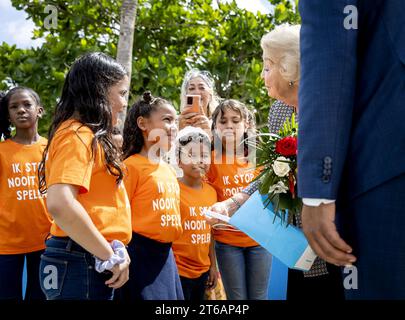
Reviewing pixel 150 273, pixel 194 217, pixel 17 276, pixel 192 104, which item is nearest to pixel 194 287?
pixel 194 217

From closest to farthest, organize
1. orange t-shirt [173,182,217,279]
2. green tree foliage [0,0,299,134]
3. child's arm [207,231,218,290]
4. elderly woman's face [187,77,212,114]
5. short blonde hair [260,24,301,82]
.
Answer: short blonde hair [260,24,301,82], orange t-shirt [173,182,217,279], child's arm [207,231,218,290], elderly woman's face [187,77,212,114], green tree foliage [0,0,299,134]

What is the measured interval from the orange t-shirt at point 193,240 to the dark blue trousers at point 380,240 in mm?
2646

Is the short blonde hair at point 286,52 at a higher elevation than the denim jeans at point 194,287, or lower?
higher

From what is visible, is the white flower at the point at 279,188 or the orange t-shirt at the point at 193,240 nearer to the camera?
the white flower at the point at 279,188

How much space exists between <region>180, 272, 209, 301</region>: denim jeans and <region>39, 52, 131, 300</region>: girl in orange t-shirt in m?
1.55

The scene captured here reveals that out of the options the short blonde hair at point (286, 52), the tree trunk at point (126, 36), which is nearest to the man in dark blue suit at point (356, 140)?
the short blonde hair at point (286, 52)

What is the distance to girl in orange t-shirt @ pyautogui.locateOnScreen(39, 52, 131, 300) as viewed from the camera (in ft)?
8.00

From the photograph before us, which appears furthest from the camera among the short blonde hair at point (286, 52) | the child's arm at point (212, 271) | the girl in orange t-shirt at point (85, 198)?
the child's arm at point (212, 271)

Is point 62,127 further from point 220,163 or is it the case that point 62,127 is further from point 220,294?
point 220,294

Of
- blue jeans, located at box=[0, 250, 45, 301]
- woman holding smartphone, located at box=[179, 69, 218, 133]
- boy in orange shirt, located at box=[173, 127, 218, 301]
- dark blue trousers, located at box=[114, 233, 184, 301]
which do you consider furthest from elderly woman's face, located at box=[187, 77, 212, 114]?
blue jeans, located at box=[0, 250, 45, 301]

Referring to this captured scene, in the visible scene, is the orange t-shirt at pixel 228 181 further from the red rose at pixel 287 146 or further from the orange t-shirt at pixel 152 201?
the red rose at pixel 287 146

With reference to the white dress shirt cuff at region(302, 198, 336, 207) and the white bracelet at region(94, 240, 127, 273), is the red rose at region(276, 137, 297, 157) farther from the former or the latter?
the white dress shirt cuff at region(302, 198, 336, 207)

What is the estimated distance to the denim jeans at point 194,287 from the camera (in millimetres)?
4172

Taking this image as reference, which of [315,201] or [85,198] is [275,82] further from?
[315,201]
